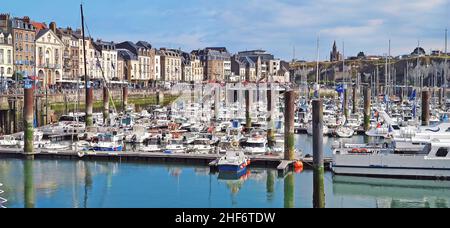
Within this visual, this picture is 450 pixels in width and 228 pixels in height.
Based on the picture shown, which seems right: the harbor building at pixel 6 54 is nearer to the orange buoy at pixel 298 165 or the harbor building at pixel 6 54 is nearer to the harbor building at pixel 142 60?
the harbor building at pixel 142 60

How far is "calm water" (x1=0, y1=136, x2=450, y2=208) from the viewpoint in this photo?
27.3 metres

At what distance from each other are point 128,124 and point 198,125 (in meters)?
6.14

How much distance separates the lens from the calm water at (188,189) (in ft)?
89.7

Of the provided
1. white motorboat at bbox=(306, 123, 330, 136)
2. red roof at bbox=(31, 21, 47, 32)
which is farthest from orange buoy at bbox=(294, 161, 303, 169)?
red roof at bbox=(31, 21, 47, 32)

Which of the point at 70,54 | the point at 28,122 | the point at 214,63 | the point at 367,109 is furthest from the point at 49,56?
the point at 214,63

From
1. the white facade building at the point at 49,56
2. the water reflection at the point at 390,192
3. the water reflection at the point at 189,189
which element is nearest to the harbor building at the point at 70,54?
the white facade building at the point at 49,56

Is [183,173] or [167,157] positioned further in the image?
[167,157]

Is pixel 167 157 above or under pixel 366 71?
under

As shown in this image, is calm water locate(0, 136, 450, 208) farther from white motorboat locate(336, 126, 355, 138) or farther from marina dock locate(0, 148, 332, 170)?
white motorboat locate(336, 126, 355, 138)
